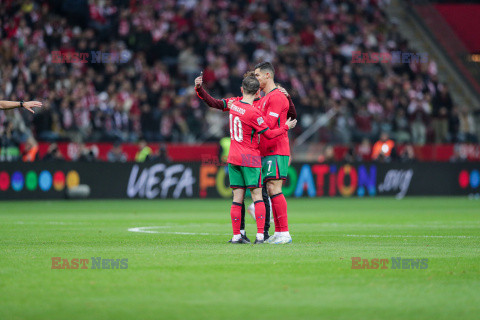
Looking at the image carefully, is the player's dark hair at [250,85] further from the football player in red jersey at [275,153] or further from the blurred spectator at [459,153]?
the blurred spectator at [459,153]

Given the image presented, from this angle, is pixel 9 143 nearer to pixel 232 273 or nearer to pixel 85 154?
pixel 85 154

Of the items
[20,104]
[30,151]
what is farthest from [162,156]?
[20,104]

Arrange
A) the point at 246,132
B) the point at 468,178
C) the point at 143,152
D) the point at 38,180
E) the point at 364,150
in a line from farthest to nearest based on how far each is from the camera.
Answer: the point at 468,178 → the point at 364,150 → the point at 143,152 → the point at 38,180 → the point at 246,132

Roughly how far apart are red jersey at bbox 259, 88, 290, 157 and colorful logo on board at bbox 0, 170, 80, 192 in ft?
47.6

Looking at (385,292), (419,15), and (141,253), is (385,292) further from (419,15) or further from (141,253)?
(419,15)

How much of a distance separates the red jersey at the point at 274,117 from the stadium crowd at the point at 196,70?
14.0 meters

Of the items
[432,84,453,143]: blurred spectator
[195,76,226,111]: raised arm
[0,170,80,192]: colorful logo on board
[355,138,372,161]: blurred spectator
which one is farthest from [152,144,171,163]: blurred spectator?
[195,76,226,111]: raised arm

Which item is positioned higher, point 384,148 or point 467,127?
point 467,127

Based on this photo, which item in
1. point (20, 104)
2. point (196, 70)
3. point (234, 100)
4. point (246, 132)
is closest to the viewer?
point (246, 132)

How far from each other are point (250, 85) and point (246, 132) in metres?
0.62

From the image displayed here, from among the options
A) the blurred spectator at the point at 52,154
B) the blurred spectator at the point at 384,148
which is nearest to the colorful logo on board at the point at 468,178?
the blurred spectator at the point at 384,148

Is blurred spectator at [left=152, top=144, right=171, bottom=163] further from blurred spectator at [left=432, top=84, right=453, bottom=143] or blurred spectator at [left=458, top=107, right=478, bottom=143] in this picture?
blurred spectator at [left=458, top=107, right=478, bottom=143]

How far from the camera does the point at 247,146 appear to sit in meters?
11.6

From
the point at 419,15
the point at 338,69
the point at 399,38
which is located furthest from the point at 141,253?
the point at 419,15
